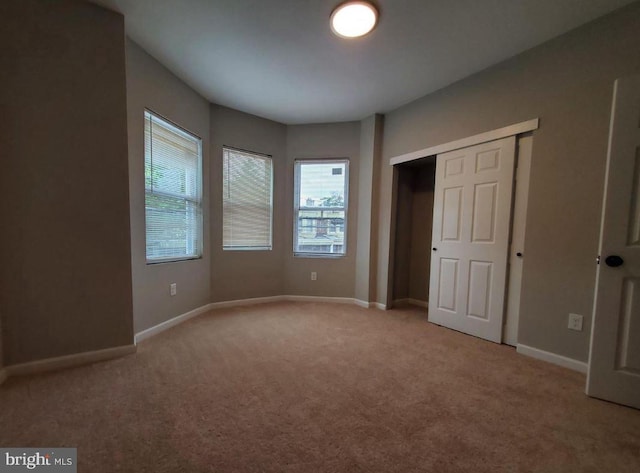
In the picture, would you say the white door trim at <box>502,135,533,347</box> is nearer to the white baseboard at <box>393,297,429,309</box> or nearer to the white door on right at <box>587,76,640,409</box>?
the white door on right at <box>587,76,640,409</box>

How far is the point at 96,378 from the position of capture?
1809mm

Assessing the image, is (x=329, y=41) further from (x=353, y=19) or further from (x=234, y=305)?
(x=234, y=305)

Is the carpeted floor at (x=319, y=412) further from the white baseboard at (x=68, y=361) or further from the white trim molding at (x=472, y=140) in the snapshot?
the white trim molding at (x=472, y=140)

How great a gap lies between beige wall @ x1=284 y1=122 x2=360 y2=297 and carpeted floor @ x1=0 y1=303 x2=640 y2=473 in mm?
1566

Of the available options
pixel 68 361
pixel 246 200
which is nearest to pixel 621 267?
pixel 246 200

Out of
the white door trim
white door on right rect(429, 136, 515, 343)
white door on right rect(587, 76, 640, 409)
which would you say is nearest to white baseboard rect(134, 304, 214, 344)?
white door on right rect(429, 136, 515, 343)

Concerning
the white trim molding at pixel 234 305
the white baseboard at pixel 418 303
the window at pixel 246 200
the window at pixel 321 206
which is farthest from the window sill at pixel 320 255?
the white baseboard at pixel 418 303

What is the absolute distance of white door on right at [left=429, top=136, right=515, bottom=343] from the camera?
2.51 meters

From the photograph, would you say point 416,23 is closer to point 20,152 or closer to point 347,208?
point 347,208

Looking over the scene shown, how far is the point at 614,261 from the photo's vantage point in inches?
65.0

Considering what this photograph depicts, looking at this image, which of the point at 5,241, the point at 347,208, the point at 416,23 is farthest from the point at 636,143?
the point at 5,241

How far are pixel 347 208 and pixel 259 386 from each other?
8.81 ft

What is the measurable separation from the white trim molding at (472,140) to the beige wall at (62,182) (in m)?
3.00

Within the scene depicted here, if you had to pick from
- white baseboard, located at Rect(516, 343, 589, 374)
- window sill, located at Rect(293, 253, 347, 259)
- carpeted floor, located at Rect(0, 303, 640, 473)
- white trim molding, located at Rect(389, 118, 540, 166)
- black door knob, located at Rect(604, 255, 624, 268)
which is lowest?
carpeted floor, located at Rect(0, 303, 640, 473)
